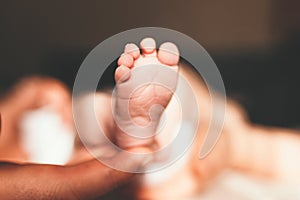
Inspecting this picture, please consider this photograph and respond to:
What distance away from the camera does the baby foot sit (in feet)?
2.28

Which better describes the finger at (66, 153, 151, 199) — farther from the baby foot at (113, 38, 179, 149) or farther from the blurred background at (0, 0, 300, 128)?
the blurred background at (0, 0, 300, 128)

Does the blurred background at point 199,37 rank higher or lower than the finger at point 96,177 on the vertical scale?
higher

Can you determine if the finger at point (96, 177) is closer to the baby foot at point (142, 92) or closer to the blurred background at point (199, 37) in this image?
the baby foot at point (142, 92)

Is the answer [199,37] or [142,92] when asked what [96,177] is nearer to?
[142,92]

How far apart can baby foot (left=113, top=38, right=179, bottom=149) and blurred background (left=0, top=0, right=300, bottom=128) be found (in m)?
0.10

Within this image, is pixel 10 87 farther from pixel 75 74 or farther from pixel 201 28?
pixel 201 28

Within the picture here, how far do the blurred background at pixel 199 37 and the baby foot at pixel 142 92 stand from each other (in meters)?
0.10

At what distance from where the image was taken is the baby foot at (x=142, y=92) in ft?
2.28

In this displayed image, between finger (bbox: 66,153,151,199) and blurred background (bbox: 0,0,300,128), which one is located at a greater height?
blurred background (bbox: 0,0,300,128)

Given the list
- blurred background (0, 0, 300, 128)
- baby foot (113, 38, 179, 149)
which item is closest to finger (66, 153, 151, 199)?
baby foot (113, 38, 179, 149)

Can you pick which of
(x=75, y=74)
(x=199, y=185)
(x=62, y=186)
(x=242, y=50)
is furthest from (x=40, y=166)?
(x=242, y=50)

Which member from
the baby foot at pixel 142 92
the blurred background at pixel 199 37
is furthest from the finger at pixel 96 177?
the blurred background at pixel 199 37

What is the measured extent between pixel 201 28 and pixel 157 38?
9 centimetres

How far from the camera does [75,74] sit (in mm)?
795
